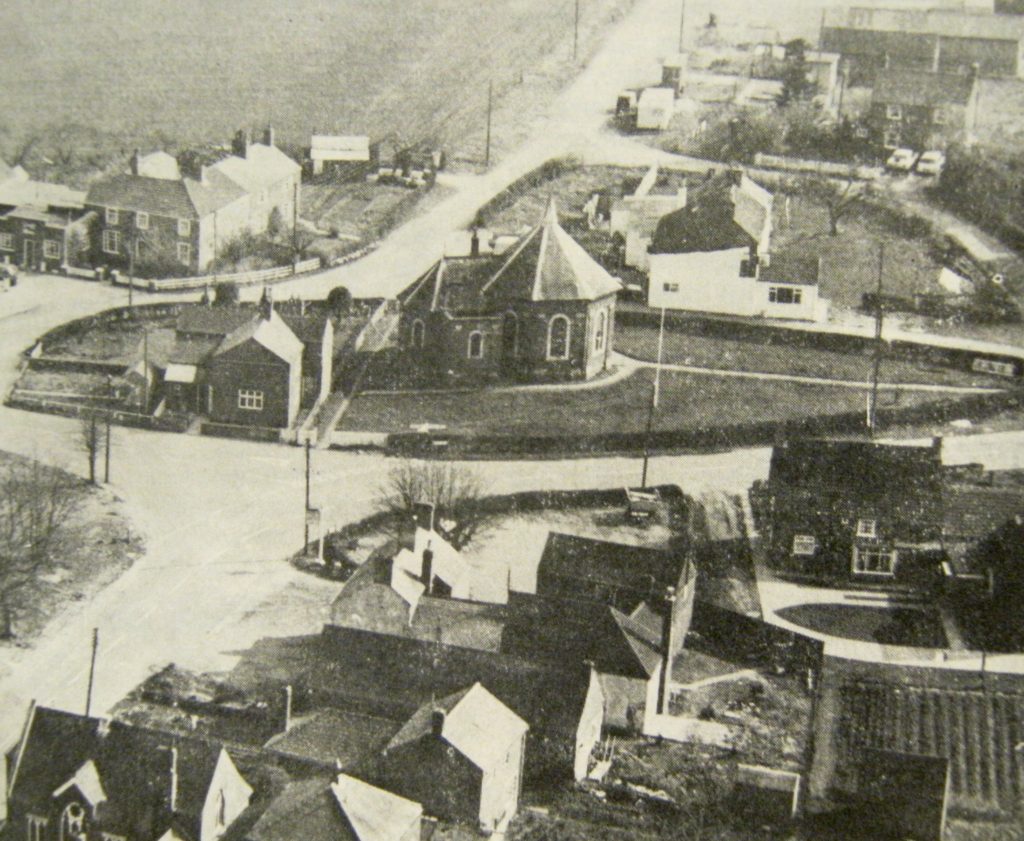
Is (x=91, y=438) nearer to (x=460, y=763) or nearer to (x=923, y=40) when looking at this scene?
(x=460, y=763)

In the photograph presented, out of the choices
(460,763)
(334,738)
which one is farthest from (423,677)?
(460,763)

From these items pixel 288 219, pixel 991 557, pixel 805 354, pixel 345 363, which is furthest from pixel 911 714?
pixel 288 219

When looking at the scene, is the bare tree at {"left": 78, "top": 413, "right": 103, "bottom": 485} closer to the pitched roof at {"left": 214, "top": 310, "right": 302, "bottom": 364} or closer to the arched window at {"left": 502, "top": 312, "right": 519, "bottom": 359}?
the pitched roof at {"left": 214, "top": 310, "right": 302, "bottom": 364}

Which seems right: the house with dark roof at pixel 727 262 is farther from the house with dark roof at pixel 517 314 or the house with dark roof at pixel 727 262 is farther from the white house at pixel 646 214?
the house with dark roof at pixel 517 314

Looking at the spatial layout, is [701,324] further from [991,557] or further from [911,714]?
[911,714]

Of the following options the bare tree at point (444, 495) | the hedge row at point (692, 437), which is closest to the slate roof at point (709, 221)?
the hedge row at point (692, 437)

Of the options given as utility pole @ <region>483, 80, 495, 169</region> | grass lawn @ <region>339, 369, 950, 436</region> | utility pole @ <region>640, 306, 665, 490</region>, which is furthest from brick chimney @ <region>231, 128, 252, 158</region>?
utility pole @ <region>640, 306, 665, 490</region>
